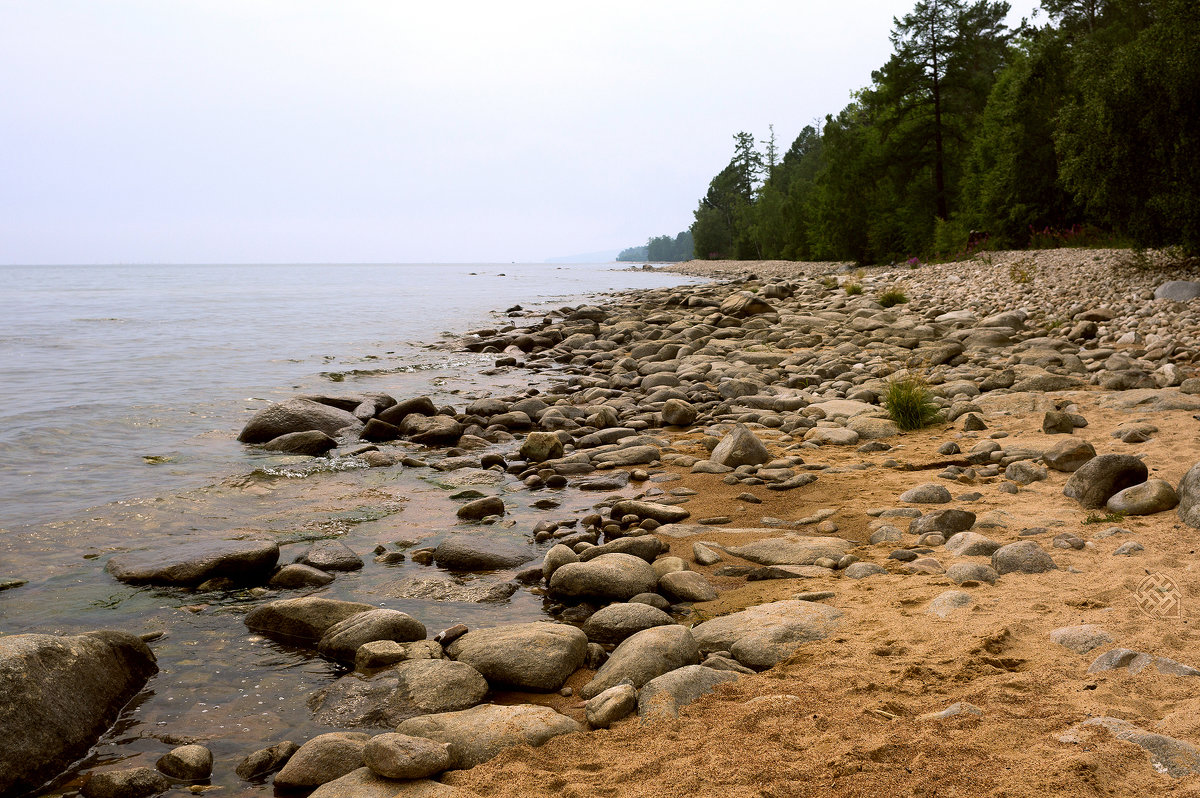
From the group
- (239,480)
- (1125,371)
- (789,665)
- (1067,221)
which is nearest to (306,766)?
(789,665)

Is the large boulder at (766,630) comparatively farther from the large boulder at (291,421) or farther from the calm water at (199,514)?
the large boulder at (291,421)

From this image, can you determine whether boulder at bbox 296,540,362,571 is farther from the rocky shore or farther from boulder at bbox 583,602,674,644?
boulder at bbox 583,602,674,644

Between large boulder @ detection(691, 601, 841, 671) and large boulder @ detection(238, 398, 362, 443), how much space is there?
6.73 metres

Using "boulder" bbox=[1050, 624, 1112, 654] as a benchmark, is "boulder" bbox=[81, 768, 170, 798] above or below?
below

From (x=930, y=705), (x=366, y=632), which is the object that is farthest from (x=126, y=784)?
(x=930, y=705)

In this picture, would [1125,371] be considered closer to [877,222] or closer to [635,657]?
[635,657]

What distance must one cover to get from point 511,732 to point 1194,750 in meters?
2.45

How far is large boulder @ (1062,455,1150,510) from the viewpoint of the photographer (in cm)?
503

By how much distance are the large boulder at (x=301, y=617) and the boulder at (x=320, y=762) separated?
1240 mm

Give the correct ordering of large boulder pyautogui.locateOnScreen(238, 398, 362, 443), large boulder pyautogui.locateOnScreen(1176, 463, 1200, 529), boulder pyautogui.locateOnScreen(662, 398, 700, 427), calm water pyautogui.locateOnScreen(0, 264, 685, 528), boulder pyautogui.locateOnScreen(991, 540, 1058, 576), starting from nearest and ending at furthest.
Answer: boulder pyautogui.locateOnScreen(991, 540, 1058, 576) < large boulder pyautogui.locateOnScreen(1176, 463, 1200, 529) < calm water pyautogui.locateOnScreen(0, 264, 685, 528) < large boulder pyautogui.locateOnScreen(238, 398, 362, 443) < boulder pyautogui.locateOnScreen(662, 398, 700, 427)

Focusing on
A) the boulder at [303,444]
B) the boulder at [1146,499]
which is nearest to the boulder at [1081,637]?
the boulder at [1146,499]

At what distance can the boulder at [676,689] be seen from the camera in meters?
3.26

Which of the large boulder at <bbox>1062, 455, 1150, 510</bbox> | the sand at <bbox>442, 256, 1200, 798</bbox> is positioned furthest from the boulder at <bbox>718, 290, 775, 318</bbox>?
the sand at <bbox>442, 256, 1200, 798</bbox>

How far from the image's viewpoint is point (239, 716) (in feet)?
11.5
